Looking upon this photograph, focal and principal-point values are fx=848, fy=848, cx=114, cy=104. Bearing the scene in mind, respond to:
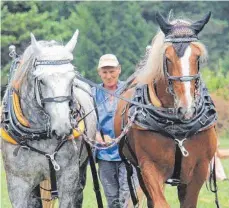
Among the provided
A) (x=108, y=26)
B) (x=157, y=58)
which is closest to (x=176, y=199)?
(x=157, y=58)

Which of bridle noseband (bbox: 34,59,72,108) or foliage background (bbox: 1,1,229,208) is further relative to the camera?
foliage background (bbox: 1,1,229,208)

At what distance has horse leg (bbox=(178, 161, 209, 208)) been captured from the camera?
7.39 m

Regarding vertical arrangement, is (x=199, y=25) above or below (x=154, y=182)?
above

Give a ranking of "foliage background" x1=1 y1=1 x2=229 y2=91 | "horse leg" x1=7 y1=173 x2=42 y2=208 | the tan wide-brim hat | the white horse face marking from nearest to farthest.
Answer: the white horse face marking → "horse leg" x1=7 y1=173 x2=42 y2=208 → the tan wide-brim hat → "foliage background" x1=1 y1=1 x2=229 y2=91

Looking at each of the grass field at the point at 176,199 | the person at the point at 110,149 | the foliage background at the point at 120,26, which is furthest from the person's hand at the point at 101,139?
the foliage background at the point at 120,26

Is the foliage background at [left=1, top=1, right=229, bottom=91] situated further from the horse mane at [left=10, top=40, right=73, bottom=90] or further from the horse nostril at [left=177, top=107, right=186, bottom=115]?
the horse nostril at [left=177, top=107, right=186, bottom=115]

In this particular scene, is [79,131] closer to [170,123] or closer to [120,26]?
[170,123]

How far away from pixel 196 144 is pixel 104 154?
1616 mm

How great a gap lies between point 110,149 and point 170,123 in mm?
1506

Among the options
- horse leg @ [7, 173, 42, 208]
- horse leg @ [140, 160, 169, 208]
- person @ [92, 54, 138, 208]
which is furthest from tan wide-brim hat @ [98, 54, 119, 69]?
horse leg @ [7, 173, 42, 208]

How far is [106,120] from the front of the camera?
8672 mm

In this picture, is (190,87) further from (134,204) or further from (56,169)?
(134,204)

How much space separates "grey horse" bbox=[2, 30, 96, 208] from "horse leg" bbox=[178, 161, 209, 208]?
98 centimetres

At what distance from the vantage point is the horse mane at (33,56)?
681 cm
